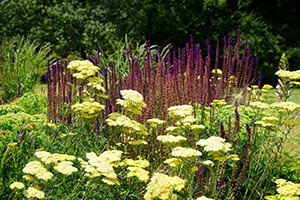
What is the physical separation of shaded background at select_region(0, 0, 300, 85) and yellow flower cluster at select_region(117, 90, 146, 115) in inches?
353

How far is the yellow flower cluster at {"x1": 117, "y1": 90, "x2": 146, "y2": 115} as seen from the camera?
2352 mm

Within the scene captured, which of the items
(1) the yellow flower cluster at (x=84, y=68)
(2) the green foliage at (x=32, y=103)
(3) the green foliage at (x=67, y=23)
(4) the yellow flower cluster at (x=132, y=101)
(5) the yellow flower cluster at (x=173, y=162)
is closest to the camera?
(5) the yellow flower cluster at (x=173, y=162)

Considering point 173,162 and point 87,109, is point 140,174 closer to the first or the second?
point 173,162

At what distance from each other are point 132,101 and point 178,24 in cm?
996

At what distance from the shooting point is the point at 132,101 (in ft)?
8.09

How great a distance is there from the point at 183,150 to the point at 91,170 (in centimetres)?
56

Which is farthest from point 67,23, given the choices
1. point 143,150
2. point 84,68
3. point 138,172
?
point 138,172

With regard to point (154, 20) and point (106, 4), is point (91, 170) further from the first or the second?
point (106, 4)

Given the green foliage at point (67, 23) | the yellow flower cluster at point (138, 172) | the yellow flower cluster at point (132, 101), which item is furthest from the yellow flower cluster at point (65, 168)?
the green foliage at point (67, 23)

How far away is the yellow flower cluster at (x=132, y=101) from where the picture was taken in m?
2.35

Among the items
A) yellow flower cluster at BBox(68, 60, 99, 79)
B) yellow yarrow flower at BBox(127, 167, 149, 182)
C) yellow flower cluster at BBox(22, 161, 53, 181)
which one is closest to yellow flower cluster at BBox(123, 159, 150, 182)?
yellow yarrow flower at BBox(127, 167, 149, 182)

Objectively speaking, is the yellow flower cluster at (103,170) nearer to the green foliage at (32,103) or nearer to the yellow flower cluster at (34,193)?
the yellow flower cluster at (34,193)

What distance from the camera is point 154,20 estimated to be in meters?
12.0

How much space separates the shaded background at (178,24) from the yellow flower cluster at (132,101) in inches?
353
